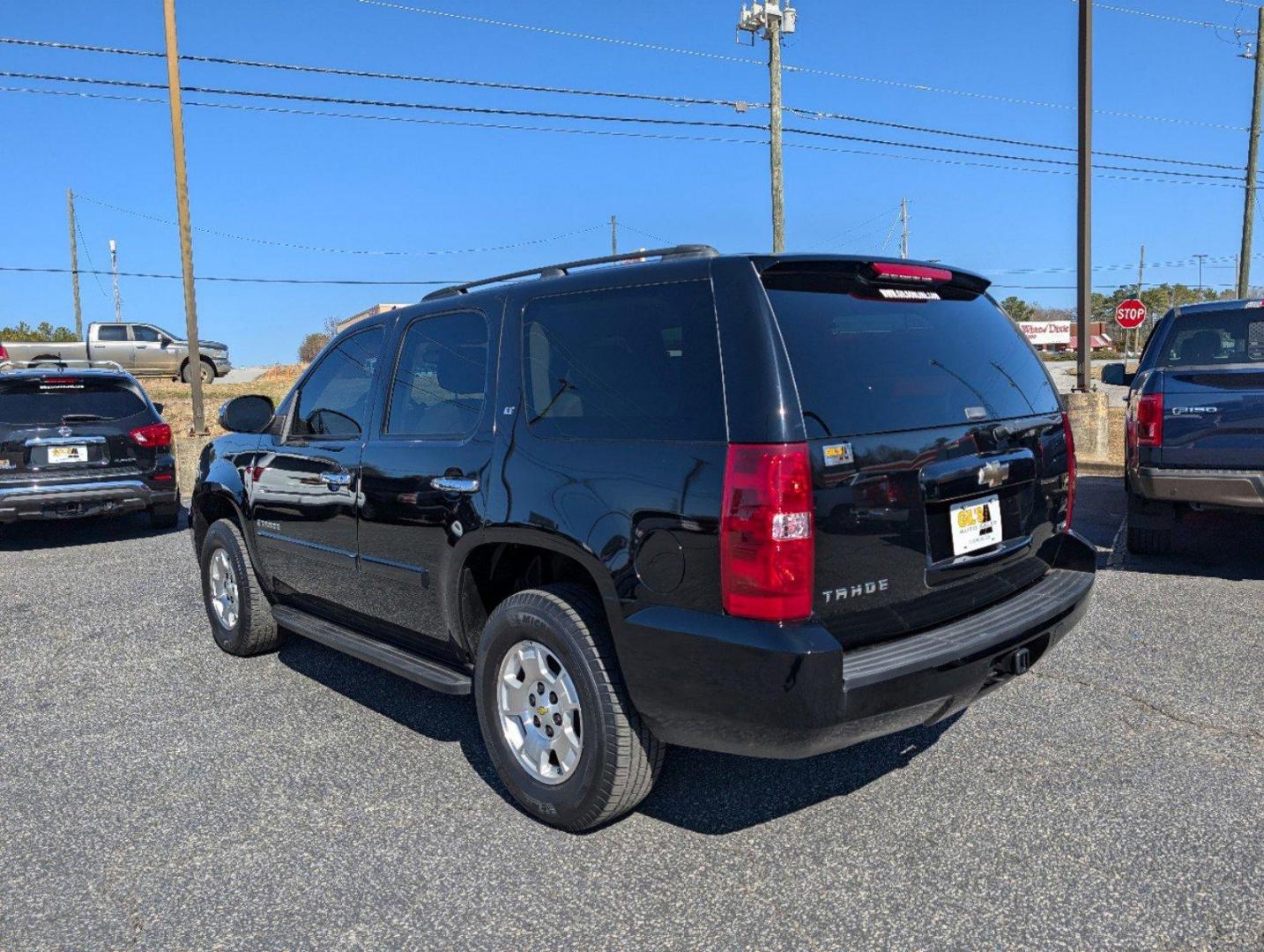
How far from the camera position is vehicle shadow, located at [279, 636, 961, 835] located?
3389 mm

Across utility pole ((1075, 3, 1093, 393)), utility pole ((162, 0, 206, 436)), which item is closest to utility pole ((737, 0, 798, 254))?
utility pole ((1075, 3, 1093, 393))

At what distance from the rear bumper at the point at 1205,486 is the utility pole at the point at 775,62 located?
13.4 m

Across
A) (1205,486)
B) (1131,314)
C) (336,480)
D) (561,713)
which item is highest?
(1131,314)

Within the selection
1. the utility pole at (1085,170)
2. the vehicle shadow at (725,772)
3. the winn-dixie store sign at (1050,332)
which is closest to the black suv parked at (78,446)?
the vehicle shadow at (725,772)

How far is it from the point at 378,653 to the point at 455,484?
0.93 metres

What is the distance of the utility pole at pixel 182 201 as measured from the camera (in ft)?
51.7

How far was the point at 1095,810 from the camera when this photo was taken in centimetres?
328

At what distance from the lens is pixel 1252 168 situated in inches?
1045

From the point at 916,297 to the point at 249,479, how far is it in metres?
3.46

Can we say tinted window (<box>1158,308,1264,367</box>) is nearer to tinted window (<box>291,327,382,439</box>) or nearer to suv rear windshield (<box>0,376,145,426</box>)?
tinted window (<box>291,327,382,439</box>)

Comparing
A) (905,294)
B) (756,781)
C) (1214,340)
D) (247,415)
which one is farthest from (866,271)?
(1214,340)

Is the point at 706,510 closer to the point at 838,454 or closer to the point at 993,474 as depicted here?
the point at 838,454

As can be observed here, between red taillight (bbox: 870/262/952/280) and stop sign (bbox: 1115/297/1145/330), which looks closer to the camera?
red taillight (bbox: 870/262/952/280)

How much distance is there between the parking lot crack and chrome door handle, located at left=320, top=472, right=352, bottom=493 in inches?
130
